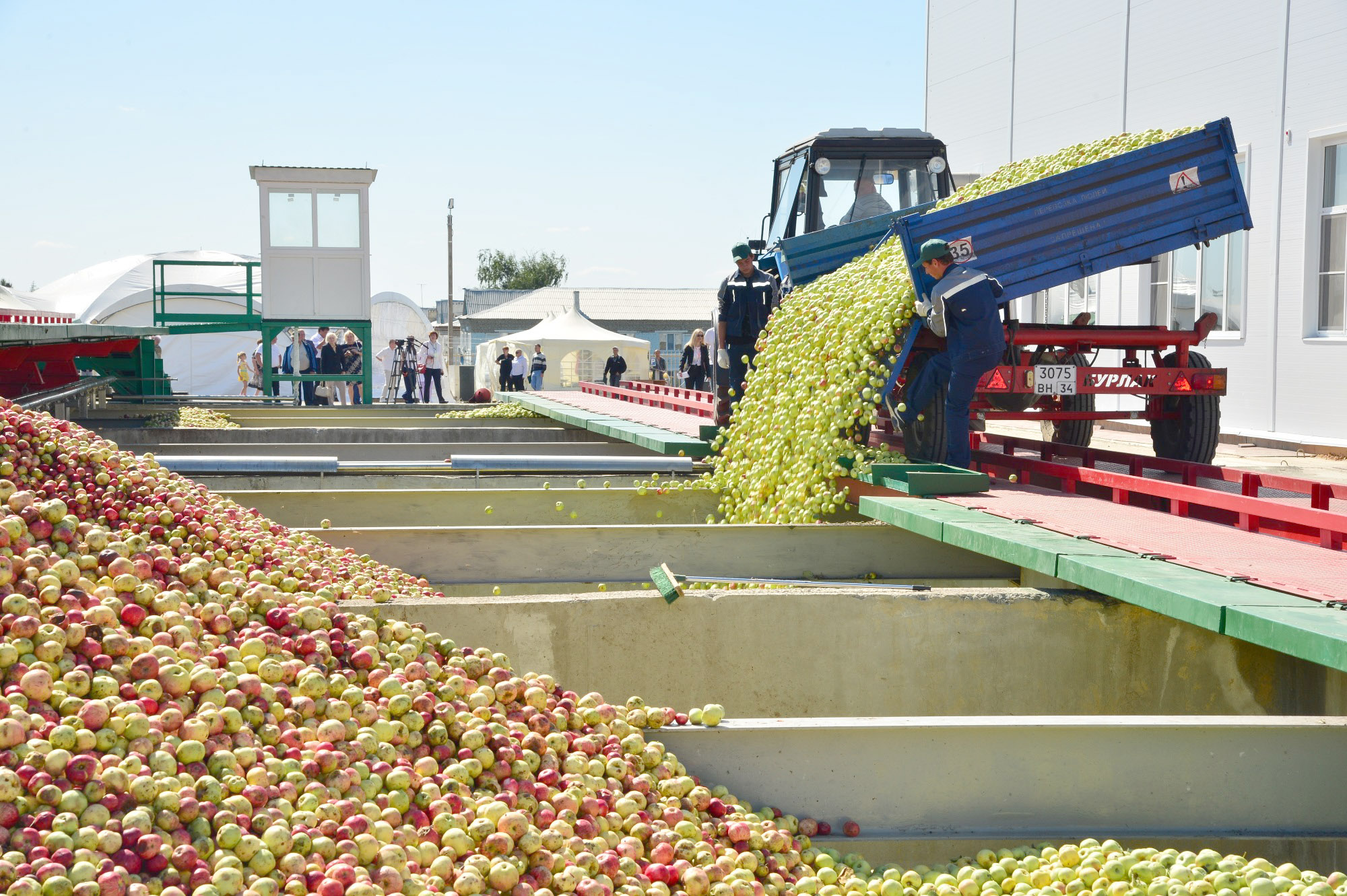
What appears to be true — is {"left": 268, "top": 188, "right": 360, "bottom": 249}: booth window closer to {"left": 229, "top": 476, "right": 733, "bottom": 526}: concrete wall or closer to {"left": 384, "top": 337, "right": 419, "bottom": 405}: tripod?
{"left": 384, "top": 337, "right": 419, "bottom": 405}: tripod

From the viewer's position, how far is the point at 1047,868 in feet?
10.7

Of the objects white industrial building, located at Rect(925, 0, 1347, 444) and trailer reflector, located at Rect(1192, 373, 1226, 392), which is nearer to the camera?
trailer reflector, located at Rect(1192, 373, 1226, 392)

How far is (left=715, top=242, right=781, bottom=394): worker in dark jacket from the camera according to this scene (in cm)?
1010

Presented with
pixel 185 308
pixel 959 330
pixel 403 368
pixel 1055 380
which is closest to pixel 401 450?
pixel 959 330

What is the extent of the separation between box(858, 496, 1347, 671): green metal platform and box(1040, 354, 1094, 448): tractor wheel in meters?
3.41

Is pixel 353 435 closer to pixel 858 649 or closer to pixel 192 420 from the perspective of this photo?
pixel 192 420

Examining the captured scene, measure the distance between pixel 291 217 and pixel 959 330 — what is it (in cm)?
1463

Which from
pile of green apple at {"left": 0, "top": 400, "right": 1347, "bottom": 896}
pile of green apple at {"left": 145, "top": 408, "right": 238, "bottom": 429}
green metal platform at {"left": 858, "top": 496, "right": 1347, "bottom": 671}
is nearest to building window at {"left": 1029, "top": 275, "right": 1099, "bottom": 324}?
pile of green apple at {"left": 145, "top": 408, "right": 238, "bottom": 429}

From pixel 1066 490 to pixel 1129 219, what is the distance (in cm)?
191

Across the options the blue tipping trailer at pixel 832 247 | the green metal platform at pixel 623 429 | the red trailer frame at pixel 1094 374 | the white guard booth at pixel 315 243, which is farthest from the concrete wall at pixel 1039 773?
the white guard booth at pixel 315 243

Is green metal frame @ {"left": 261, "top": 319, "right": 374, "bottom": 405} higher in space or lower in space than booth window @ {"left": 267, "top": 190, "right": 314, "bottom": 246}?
lower

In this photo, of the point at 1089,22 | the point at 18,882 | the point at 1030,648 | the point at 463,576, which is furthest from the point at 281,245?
the point at 18,882

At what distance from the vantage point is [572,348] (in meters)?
33.9

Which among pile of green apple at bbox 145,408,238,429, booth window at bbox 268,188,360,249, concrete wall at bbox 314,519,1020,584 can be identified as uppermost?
booth window at bbox 268,188,360,249
